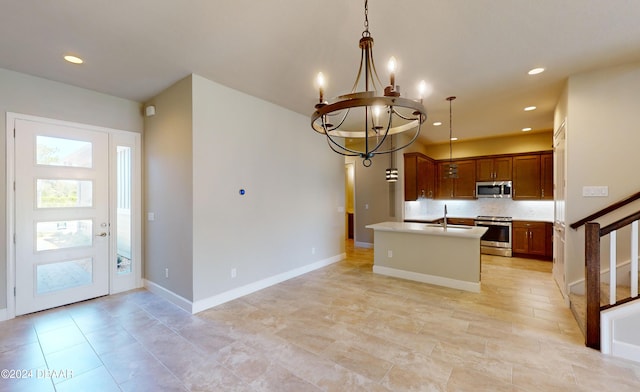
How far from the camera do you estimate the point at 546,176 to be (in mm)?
5891

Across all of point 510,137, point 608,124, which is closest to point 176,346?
point 608,124

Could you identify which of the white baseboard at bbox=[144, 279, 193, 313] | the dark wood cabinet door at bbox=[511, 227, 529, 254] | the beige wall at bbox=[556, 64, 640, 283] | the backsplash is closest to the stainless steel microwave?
the backsplash

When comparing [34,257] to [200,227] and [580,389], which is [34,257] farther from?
[580,389]

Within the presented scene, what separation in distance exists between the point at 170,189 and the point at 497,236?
6.63 m

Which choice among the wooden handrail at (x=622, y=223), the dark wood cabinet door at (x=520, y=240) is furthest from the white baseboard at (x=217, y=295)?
the dark wood cabinet door at (x=520, y=240)

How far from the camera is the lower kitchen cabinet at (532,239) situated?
562 cm

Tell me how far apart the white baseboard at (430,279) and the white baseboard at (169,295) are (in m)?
3.01

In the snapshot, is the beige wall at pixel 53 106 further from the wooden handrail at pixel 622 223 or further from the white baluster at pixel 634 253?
the white baluster at pixel 634 253

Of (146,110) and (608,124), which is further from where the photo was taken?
(146,110)

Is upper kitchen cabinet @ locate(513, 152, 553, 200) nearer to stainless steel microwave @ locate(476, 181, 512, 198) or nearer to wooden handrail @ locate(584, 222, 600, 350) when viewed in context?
stainless steel microwave @ locate(476, 181, 512, 198)

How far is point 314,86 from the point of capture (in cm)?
358

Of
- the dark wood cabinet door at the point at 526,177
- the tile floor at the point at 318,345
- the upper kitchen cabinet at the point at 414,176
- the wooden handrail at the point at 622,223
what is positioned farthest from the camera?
the upper kitchen cabinet at the point at 414,176

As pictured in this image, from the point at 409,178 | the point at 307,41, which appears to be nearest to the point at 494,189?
the point at 409,178

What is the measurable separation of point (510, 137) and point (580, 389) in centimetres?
611
